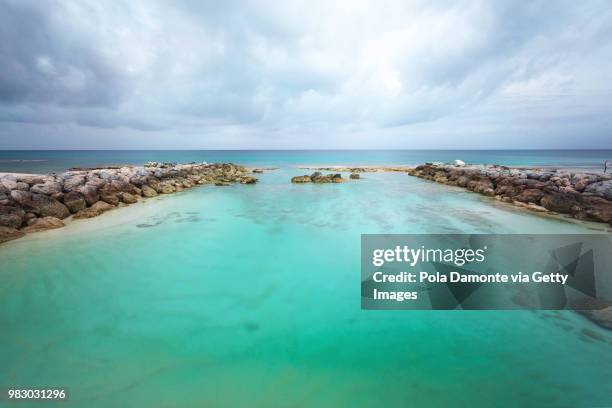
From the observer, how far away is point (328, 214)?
1305cm

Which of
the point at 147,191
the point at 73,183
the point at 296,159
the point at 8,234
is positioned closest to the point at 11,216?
the point at 8,234

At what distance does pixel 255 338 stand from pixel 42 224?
10090mm

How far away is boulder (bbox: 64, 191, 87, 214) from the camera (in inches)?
473

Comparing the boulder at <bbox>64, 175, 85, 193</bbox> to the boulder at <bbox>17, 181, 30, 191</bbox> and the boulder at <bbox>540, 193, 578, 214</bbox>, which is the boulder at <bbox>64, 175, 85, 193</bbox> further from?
the boulder at <bbox>540, 193, 578, 214</bbox>

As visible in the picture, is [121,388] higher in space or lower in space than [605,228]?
lower

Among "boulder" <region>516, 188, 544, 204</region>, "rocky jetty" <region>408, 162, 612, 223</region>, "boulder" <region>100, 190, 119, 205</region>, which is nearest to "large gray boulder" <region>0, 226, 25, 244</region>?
"boulder" <region>100, 190, 119, 205</region>

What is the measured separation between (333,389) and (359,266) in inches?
153

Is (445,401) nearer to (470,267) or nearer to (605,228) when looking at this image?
(470,267)

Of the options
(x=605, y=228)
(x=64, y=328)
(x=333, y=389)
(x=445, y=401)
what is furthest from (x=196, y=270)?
(x=605, y=228)

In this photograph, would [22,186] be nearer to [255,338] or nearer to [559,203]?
[255,338]

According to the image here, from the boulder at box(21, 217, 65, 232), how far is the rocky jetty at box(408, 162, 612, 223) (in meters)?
19.8

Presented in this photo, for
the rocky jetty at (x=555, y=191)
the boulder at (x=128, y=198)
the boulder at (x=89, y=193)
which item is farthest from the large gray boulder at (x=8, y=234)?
the rocky jetty at (x=555, y=191)

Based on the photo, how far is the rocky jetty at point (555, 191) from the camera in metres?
11.5

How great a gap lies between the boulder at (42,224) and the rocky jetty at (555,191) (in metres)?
19.8
